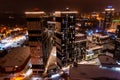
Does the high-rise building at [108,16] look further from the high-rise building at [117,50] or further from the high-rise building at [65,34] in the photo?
the high-rise building at [65,34]

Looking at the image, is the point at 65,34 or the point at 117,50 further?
the point at 117,50

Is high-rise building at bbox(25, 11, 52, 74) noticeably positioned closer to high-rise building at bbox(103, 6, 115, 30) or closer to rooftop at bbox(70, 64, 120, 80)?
rooftop at bbox(70, 64, 120, 80)

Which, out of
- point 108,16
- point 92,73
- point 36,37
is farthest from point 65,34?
point 108,16

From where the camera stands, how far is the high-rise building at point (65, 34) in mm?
41500

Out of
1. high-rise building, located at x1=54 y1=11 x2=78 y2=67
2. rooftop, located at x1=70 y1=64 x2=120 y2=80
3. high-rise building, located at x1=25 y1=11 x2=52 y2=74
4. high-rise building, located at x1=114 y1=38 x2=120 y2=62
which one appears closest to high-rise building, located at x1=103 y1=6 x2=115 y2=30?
high-rise building, located at x1=114 y1=38 x2=120 y2=62

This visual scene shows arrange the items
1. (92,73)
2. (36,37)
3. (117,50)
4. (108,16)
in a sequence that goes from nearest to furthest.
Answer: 1. (92,73)
2. (36,37)
3. (117,50)
4. (108,16)

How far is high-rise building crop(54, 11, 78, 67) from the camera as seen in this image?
41500 mm

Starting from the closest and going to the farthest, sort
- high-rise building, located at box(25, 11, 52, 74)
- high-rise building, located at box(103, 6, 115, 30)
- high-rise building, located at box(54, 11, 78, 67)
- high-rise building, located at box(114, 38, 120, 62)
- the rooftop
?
the rooftop, high-rise building, located at box(25, 11, 52, 74), high-rise building, located at box(54, 11, 78, 67), high-rise building, located at box(114, 38, 120, 62), high-rise building, located at box(103, 6, 115, 30)

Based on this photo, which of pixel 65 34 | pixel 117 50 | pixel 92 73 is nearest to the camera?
pixel 92 73

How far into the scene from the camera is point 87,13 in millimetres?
114562

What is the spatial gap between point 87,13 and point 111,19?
4042cm

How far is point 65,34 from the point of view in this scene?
41.8 m

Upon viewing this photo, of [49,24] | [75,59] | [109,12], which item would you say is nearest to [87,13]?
[109,12]

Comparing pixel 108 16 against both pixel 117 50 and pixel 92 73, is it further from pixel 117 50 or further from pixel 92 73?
pixel 92 73
